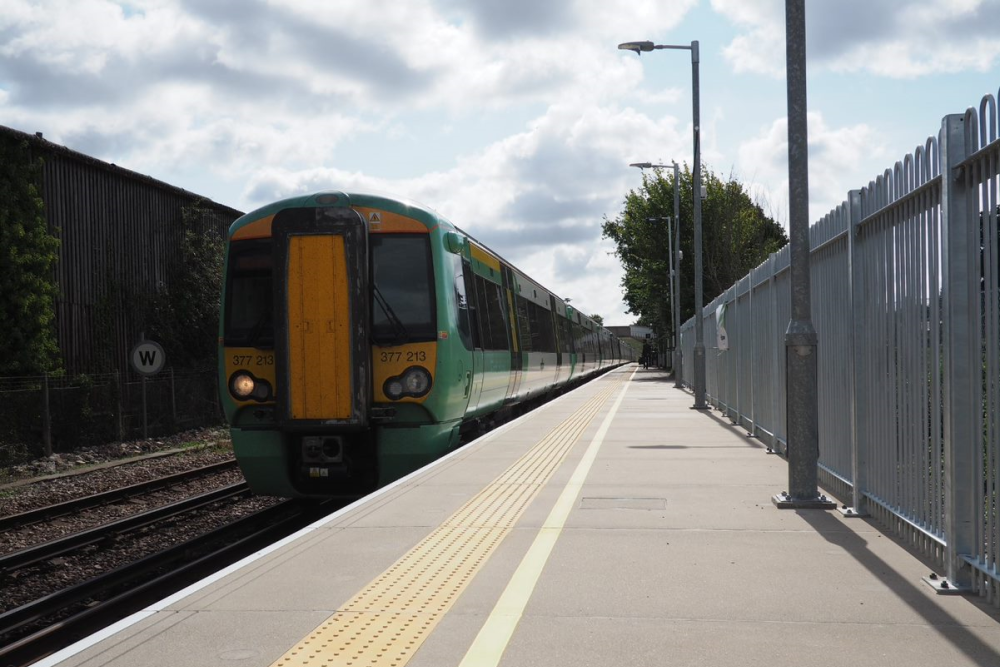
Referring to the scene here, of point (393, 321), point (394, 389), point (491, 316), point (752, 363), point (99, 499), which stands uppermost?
point (491, 316)

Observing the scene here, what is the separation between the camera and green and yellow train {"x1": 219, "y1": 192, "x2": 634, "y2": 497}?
980 cm

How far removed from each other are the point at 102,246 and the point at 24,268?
344 cm

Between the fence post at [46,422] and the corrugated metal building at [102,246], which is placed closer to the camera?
the fence post at [46,422]

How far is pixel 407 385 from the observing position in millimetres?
10047

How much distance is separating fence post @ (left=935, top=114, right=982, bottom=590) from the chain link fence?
49.6 ft

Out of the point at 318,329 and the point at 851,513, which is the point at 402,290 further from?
the point at 851,513

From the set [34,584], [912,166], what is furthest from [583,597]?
[34,584]

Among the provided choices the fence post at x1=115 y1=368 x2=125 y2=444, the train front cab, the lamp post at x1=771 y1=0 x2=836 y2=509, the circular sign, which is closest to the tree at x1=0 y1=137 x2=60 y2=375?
the fence post at x1=115 y1=368 x2=125 y2=444

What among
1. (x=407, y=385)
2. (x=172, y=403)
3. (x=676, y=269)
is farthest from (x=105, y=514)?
(x=676, y=269)

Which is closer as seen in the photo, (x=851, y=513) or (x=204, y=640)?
(x=204, y=640)

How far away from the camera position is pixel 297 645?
13.5 ft

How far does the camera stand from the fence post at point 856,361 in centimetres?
699

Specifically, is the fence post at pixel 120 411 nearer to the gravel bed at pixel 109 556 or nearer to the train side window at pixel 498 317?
the gravel bed at pixel 109 556

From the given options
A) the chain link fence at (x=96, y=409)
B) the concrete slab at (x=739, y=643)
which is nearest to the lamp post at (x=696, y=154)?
the chain link fence at (x=96, y=409)
